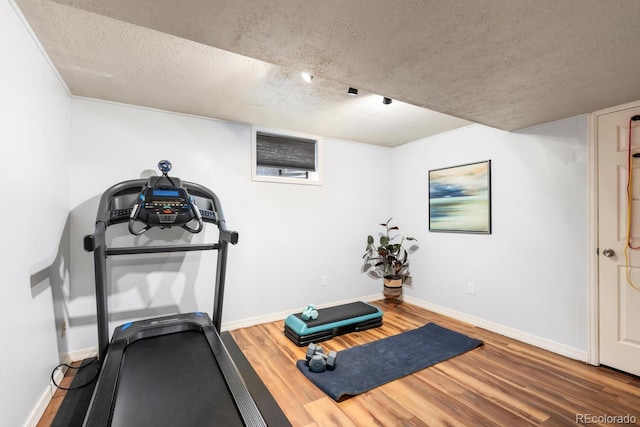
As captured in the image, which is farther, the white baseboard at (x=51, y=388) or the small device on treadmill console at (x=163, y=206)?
the small device on treadmill console at (x=163, y=206)

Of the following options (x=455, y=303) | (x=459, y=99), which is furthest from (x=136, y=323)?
(x=455, y=303)

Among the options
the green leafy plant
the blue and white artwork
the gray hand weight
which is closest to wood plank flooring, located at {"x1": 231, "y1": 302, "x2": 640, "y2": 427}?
the gray hand weight

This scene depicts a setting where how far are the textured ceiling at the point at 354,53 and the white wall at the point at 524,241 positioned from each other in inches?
14.6

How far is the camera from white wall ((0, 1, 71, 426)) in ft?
4.78

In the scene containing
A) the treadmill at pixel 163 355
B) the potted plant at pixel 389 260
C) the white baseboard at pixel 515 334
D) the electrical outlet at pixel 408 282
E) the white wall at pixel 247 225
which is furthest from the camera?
the electrical outlet at pixel 408 282

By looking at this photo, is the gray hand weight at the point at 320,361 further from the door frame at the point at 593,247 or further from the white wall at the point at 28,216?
the door frame at the point at 593,247

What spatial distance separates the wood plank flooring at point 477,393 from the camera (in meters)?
1.86

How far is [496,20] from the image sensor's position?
1.34 meters

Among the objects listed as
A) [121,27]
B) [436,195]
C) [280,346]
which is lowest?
[280,346]

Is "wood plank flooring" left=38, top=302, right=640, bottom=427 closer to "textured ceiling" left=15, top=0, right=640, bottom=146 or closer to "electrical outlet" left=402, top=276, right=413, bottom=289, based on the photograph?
"electrical outlet" left=402, top=276, right=413, bottom=289

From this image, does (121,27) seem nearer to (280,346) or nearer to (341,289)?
(280,346)

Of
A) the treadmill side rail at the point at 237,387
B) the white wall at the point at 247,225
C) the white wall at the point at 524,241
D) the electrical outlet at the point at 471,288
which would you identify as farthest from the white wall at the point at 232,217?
the electrical outlet at the point at 471,288

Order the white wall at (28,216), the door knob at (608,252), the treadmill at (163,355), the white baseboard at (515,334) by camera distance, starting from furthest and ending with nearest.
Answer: the white baseboard at (515,334) < the door knob at (608,252) < the treadmill at (163,355) < the white wall at (28,216)

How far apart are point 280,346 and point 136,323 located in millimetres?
1284
